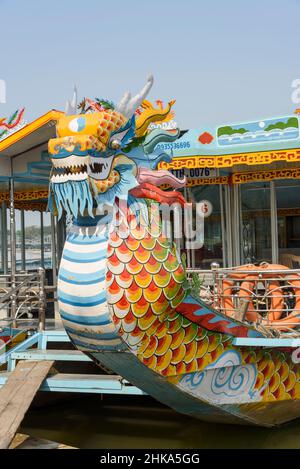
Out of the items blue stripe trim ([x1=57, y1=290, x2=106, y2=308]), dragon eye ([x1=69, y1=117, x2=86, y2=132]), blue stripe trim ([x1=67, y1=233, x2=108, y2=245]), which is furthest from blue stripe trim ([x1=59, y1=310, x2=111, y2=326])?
dragon eye ([x1=69, y1=117, x2=86, y2=132])

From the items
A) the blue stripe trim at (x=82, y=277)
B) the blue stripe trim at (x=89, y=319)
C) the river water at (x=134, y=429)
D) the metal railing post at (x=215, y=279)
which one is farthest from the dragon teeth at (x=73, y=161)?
the river water at (x=134, y=429)

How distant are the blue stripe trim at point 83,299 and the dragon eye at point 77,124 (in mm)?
1409

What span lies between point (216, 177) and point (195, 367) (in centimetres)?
438

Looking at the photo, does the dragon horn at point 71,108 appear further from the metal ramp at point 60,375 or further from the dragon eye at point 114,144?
the metal ramp at point 60,375

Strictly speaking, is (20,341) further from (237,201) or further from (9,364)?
(237,201)

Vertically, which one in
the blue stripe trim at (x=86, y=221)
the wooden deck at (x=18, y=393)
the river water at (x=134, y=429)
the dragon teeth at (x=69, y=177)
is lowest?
the river water at (x=134, y=429)

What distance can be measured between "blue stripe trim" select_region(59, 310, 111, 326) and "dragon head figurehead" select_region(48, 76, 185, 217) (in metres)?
0.90

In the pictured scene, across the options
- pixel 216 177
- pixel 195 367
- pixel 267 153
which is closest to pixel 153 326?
pixel 195 367

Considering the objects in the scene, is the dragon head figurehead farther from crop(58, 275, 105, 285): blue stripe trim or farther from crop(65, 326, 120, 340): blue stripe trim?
crop(65, 326, 120, 340): blue stripe trim

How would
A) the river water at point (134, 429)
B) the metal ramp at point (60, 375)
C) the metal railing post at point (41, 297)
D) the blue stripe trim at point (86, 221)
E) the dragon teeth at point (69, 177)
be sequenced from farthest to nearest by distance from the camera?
the metal railing post at point (41, 297)
the river water at point (134, 429)
the metal ramp at point (60, 375)
the blue stripe trim at point (86, 221)
the dragon teeth at point (69, 177)

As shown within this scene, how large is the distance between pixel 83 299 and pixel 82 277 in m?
0.19

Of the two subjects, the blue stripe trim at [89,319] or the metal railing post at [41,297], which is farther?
the metal railing post at [41,297]

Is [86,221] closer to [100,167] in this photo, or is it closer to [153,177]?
[100,167]

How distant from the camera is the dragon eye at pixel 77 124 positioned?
573 centimetres
